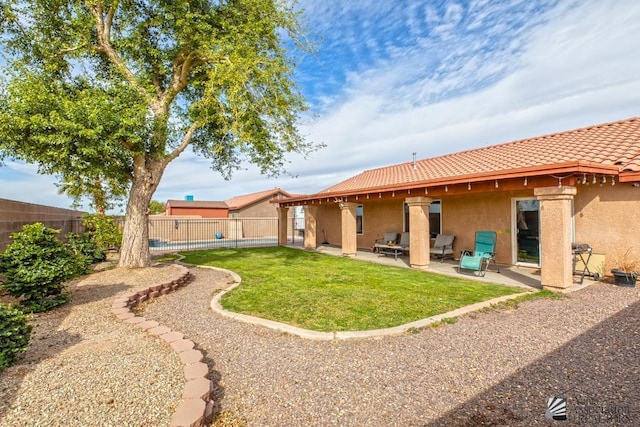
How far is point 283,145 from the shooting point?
10266mm

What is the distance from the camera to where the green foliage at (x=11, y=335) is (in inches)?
131

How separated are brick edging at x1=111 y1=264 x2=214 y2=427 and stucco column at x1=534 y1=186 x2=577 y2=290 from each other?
7345mm

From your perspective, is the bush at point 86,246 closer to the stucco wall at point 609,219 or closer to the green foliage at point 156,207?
the stucco wall at point 609,219

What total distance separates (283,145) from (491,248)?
24.3ft

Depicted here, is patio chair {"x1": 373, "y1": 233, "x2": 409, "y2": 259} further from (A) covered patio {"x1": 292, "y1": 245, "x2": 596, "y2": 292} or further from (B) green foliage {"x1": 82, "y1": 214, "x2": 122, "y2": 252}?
(B) green foliage {"x1": 82, "y1": 214, "x2": 122, "y2": 252}

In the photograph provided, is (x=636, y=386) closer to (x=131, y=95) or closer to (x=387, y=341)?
(x=387, y=341)

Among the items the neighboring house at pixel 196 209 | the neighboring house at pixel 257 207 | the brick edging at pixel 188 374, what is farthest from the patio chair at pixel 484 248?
the neighboring house at pixel 196 209

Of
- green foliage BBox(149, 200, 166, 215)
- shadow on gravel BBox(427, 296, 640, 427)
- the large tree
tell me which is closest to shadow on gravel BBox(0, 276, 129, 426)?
the large tree

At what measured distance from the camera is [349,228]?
13805 mm

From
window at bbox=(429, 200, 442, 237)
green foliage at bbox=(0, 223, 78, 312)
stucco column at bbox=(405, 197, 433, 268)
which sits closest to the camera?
green foliage at bbox=(0, 223, 78, 312)

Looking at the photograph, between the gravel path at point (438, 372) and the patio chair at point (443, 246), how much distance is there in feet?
19.6

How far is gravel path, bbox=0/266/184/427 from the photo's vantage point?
256cm

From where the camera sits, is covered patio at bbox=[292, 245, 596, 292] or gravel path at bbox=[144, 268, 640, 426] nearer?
gravel path at bbox=[144, 268, 640, 426]

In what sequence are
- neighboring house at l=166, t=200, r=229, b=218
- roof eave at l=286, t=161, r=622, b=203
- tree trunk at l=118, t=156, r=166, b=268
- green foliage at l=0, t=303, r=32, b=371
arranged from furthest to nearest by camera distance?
neighboring house at l=166, t=200, r=229, b=218, tree trunk at l=118, t=156, r=166, b=268, roof eave at l=286, t=161, r=622, b=203, green foliage at l=0, t=303, r=32, b=371
